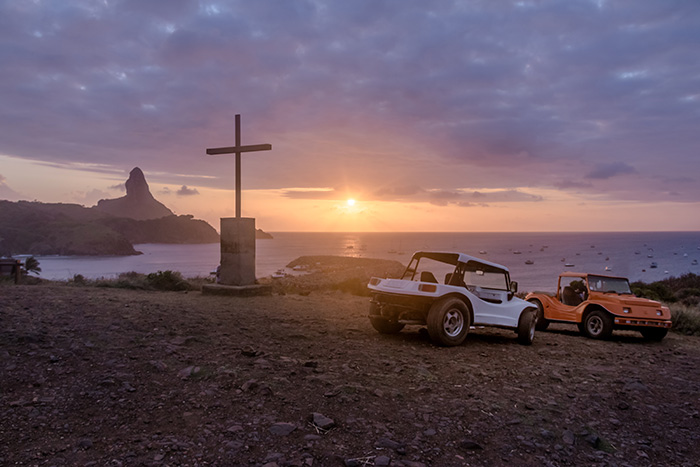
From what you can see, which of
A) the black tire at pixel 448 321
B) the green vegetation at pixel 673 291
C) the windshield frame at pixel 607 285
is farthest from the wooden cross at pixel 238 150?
the green vegetation at pixel 673 291

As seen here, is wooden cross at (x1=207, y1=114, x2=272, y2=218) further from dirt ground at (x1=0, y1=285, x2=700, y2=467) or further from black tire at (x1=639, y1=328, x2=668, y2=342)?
black tire at (x1=639, y1=328, x2=668, y2=342)

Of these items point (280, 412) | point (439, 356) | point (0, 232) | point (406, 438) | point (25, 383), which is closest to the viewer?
point (406, 438)

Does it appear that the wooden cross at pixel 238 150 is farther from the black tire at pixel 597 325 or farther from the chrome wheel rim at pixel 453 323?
the black tire at pixel 597 325

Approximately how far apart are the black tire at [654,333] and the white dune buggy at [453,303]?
4014mm

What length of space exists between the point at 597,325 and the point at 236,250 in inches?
422

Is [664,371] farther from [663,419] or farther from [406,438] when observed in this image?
[406,438]

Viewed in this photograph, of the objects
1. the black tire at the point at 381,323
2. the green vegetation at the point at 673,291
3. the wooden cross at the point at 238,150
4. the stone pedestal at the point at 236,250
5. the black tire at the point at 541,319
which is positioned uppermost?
the wooden cross at the point at 238,150

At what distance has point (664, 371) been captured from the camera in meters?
8.34

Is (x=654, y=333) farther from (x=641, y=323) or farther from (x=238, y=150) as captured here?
(x=238, y=150)

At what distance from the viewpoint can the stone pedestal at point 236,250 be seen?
1505 cm

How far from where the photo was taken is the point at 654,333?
11977 millimetres

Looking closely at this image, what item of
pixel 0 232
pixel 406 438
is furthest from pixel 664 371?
pixel 0 232

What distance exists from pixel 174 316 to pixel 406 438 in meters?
6.44

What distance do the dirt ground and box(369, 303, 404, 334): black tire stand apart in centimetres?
44
